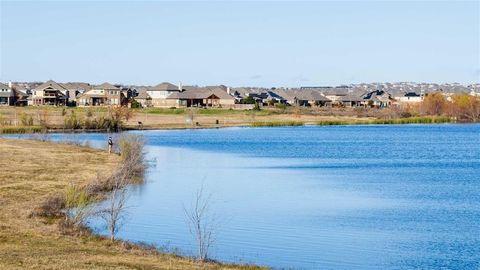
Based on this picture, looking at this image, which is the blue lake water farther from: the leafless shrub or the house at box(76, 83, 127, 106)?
the house at box(76, 83, 127, 106)

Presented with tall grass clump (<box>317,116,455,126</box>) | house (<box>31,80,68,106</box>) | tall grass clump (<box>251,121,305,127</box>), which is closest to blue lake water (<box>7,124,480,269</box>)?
tall grass clump (<box>251,121,305,127</box>)

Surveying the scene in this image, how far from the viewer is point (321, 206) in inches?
1481

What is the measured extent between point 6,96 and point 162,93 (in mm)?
35067

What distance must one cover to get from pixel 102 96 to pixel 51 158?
363 ft

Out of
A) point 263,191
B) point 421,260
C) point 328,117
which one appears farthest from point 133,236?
point 328,117

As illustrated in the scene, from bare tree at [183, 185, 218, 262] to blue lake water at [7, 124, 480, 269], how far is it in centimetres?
38

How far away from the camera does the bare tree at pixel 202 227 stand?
24.4 metres

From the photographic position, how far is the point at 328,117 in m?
151

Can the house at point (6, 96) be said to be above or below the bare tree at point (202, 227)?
above

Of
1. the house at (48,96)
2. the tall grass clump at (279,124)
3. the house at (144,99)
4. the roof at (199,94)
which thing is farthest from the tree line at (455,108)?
the house at (48,96)

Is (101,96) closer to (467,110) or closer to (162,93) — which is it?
(162,93)

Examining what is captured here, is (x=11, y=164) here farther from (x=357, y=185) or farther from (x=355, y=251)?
(x=355, y=251)

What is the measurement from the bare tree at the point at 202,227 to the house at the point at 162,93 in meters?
134

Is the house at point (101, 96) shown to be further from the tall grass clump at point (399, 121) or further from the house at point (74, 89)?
the tall grass clump at point (399, 121)
